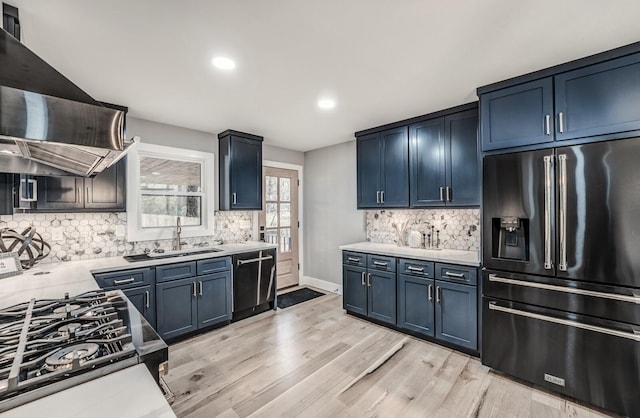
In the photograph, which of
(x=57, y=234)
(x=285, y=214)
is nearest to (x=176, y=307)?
(x=57, y=234)

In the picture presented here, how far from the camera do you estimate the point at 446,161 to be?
308cm

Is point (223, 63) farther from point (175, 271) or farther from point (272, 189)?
point (272, 189)

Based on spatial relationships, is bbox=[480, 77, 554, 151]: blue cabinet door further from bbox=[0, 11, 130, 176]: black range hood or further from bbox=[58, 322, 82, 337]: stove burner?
bbox=[58, 322, 82, 337]: stove burner

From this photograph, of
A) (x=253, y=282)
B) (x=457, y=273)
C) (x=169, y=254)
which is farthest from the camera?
(x=253, y=282)

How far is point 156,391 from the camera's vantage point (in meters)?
0.81

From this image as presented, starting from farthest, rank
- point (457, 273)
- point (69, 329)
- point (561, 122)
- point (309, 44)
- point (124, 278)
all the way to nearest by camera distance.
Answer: point (457, 273) < point (124, 278) < point (561, 122) < point (309, 44) < point (69, 329)

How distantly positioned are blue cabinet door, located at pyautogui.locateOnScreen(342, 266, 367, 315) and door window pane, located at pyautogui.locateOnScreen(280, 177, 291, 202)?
1.82 meters

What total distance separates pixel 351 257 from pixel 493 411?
2.01 m

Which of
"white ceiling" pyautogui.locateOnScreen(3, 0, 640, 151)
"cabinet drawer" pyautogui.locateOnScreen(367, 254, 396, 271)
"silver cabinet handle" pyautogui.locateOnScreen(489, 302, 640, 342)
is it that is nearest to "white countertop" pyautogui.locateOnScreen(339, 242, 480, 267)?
"cabinet drawer" pyautogui.locateOnScreen(367, 254, 396, 271)

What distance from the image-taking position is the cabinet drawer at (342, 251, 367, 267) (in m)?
3.50

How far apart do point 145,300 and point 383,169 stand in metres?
3.02

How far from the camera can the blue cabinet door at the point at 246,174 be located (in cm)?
380

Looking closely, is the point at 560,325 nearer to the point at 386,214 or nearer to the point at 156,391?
the point at 386,214

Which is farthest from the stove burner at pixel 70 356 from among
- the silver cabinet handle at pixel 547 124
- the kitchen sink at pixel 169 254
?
the silver cabinet handle at pixel 547 124
